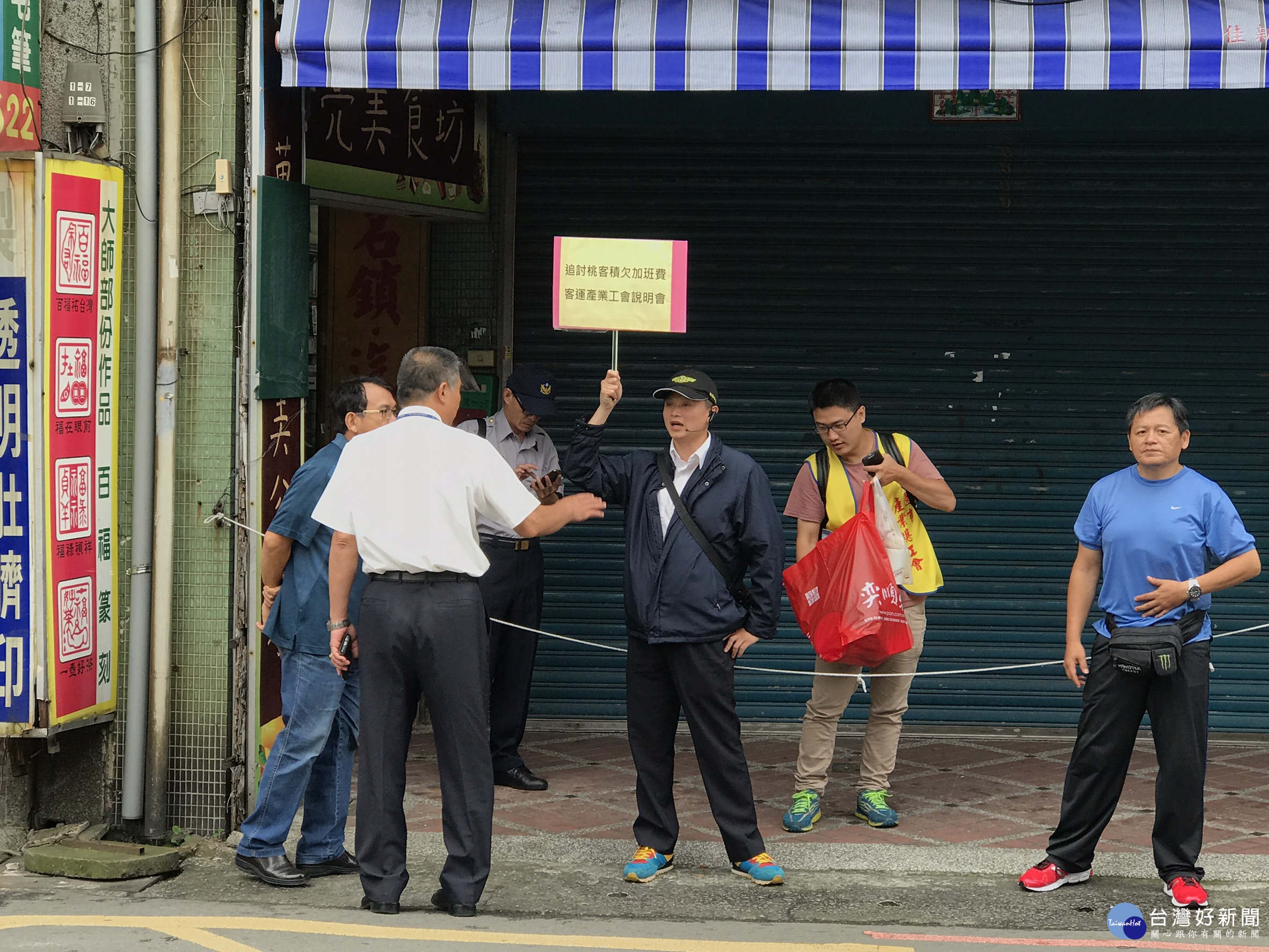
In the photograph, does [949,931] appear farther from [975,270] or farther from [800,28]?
[975,270]

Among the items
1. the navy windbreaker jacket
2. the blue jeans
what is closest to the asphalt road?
the blue jeans

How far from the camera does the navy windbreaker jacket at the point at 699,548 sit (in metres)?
5.70

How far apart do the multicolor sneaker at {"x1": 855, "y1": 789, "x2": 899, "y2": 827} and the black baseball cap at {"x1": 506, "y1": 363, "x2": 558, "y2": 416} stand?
234 cm

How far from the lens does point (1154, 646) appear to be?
5.33 meters

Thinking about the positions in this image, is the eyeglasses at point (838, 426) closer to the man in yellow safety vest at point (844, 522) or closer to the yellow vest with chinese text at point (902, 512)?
the man in yellow safety vest at point (844, 522)


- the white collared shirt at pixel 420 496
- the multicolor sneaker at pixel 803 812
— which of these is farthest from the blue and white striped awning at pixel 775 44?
the multicolor sneaker at pixel 803 812

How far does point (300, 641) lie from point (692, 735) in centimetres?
159

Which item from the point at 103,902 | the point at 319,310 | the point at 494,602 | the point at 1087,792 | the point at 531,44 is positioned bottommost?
the point at 103,902

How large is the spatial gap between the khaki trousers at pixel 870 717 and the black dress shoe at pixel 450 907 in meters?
1.87

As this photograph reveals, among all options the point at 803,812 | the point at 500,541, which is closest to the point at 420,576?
the point at 500,541

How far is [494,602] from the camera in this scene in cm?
709

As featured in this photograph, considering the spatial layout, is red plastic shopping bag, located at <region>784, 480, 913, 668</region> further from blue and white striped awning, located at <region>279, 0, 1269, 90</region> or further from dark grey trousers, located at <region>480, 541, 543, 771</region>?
blue and white striped awning, located at <region>279, 0, 1269, 90</region>

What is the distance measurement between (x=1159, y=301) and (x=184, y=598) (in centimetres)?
541

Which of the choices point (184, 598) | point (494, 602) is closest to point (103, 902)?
point (184, 598)
